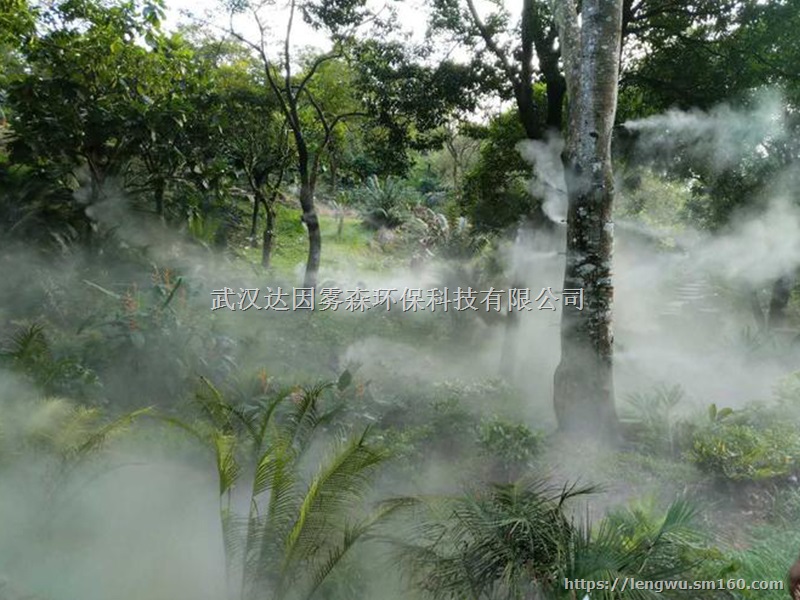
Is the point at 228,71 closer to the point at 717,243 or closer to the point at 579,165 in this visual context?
the point at 579,165

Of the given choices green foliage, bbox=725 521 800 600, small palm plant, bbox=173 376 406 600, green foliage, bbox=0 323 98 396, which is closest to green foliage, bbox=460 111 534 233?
green foliage, bbox=725 521 800 600

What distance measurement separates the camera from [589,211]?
498 cm

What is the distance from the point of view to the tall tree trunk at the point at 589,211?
4883 mm

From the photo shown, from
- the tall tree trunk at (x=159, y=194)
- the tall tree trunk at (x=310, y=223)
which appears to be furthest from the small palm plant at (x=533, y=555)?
the tall tree trunk at (x=159, y=194)

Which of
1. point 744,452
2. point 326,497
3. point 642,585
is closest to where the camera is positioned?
point 642,585

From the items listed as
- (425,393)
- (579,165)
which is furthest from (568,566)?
(425,393)

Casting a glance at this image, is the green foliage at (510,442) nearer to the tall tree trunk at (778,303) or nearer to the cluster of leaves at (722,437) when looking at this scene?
the cluster of leaves at (722,437)

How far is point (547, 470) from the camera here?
4.98 m

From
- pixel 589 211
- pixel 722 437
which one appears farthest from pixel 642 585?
pixel 589 211

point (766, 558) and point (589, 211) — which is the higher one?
point (589, 211)

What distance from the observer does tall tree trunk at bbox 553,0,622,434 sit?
16.0ft

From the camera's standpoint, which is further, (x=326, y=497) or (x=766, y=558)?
(x=766, y=558)

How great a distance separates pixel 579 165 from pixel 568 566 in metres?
3.47

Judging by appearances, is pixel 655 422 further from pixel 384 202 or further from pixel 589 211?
pixel 384 202
